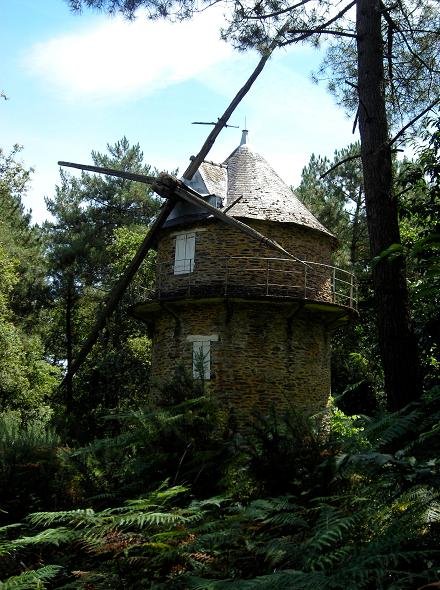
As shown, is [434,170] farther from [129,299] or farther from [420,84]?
[129,299]

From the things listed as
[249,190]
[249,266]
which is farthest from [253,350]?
[249,190]

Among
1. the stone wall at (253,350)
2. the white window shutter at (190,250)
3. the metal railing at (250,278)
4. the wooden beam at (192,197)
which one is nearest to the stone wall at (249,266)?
the metal railing at (250,278)

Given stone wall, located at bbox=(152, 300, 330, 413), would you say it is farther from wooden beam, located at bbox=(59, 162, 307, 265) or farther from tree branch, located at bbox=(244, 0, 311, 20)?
tree branch, located at bbox=(244, 0, 311, 20)

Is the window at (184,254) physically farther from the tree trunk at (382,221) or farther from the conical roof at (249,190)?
the tree trunk at (382,221)

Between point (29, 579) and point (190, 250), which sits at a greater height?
point (190, 250)

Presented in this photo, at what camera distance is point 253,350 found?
16.7 meters

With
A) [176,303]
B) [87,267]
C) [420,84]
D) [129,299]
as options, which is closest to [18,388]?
[129,299]

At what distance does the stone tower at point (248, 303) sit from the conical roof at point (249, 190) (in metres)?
0.04

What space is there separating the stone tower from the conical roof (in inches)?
1.7

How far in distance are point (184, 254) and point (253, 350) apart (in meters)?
3.31

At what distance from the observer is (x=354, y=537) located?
3.75m

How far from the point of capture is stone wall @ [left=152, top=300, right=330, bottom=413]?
1644 centimetres

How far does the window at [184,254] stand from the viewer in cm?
1752

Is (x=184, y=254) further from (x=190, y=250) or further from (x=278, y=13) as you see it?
(x=278, y=13)
